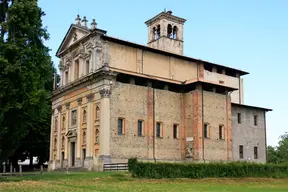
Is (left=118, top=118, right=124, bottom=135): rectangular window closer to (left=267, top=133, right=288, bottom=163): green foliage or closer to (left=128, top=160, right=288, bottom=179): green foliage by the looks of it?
(left=128, top=160, right=288, bottom=179): green foliage

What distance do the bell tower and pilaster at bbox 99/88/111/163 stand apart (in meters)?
13.4

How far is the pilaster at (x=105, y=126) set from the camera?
3881cm

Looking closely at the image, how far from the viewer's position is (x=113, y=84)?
40875 mm

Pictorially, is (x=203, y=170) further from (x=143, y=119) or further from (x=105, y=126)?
(x=143, y=119)

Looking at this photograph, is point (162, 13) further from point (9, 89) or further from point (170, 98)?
point (9, 89)

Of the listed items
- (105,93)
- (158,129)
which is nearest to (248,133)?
(158,129)

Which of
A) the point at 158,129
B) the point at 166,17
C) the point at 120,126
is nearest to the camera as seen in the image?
the point at 120,126

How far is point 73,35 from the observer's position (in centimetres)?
4797

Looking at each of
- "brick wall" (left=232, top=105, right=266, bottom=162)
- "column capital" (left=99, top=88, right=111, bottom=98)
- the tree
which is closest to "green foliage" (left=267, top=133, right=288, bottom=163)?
"brick wall" (left=232, top=105, right=266, bottom=162)

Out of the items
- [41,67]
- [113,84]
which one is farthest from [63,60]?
[41,67]

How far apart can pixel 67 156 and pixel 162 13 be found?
2164cm

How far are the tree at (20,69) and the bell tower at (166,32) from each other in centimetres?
2229

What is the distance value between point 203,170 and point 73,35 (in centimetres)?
2471

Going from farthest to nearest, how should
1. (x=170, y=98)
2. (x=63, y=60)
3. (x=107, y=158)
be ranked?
(x=63, y=60)
(x=170, y=98)
(x=107, y=158)
